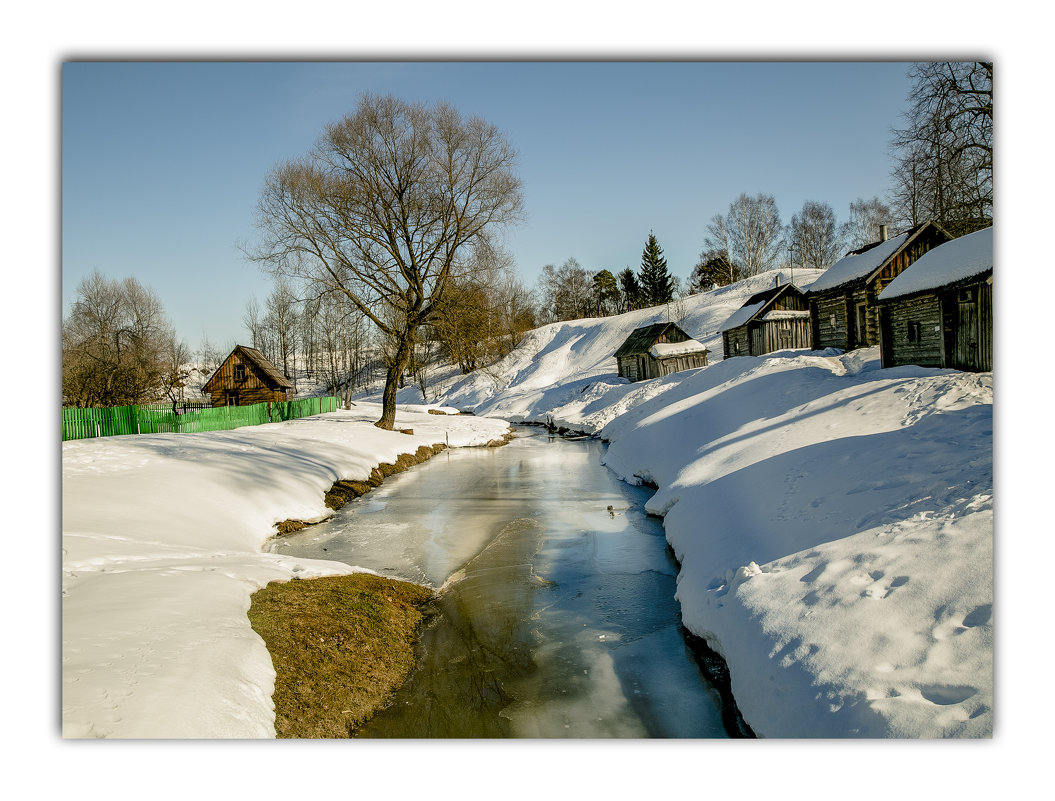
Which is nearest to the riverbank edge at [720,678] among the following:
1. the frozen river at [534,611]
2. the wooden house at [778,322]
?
the frozen river at [534,611]

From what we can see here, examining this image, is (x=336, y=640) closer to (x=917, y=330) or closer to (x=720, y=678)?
(x=720, y=678)

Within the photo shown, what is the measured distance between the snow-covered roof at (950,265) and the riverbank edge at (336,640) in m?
14.8

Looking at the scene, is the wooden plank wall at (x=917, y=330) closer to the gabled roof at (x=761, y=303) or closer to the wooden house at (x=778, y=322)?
the wooden house at (x=778, y=322)


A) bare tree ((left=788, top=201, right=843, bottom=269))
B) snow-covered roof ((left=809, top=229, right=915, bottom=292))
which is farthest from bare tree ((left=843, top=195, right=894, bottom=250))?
snow-covered roof ((left=809, top=229, right=915, bottom=292))

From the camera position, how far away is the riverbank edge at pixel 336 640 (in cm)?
513

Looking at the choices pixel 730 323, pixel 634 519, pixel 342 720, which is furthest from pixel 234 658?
pixel 730 323

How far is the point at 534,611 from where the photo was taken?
27.3 ft

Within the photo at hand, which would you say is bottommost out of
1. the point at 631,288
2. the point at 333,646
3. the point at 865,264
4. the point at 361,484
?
the point at 333,646

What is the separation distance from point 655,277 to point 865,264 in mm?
55713

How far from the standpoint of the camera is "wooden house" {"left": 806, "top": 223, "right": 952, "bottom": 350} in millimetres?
23641

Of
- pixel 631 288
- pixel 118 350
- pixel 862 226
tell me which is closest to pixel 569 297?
pixel 631 288

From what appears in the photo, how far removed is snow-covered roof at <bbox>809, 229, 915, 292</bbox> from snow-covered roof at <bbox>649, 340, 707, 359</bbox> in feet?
43.2
